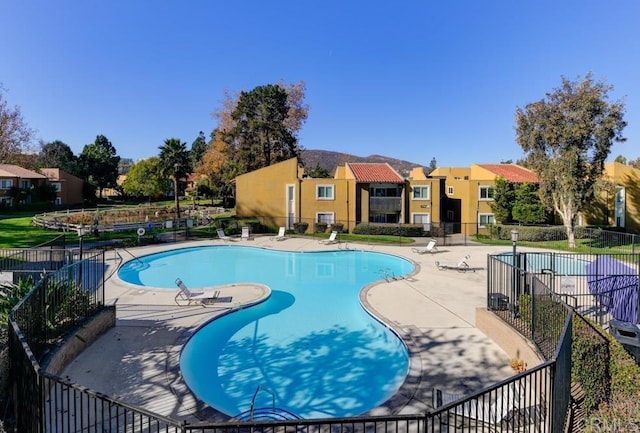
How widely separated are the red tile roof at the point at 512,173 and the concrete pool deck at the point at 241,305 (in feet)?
75.6

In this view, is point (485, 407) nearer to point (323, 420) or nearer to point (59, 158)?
point (323, 420)

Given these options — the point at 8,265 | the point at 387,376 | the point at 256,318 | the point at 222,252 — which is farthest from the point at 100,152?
the point at 387,376

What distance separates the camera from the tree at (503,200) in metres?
33.2

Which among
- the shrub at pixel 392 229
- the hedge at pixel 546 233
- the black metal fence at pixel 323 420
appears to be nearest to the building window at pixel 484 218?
the hedge at pixel 546 233

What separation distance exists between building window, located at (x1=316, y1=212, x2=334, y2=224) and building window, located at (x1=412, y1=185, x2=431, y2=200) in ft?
27.0

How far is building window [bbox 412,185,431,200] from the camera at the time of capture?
1399 inches

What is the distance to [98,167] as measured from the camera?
73.9 meters

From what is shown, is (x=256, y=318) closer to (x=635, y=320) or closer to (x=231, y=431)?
(x=231, y=431)

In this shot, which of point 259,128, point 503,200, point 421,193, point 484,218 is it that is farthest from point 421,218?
point 259,128

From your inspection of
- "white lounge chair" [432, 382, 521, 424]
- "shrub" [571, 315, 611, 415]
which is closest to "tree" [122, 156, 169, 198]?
"white lounge chair" [432, 382, 521, 424]

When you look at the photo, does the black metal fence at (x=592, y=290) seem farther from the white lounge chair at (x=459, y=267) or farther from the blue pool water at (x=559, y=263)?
the blue pool water at (x=559, y=263)

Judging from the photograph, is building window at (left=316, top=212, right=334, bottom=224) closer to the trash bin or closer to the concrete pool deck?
the concrete pool deck

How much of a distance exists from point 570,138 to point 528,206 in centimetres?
770

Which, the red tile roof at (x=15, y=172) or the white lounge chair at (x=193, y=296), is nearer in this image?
the white lounge chair at (x=193, y=296)
